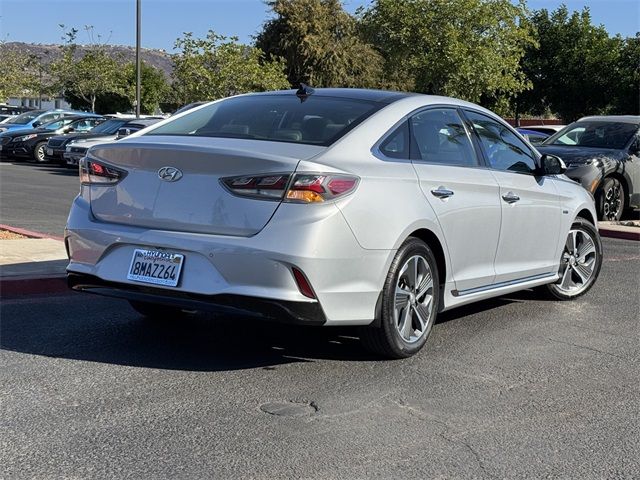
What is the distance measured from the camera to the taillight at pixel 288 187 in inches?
195

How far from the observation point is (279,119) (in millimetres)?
5793

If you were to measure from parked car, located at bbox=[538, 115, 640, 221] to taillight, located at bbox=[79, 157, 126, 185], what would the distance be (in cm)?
949

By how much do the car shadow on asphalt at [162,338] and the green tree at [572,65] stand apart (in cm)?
4724

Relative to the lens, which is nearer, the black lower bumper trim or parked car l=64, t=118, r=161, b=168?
the black lower bumper trim

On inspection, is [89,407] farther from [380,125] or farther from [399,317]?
[380,125]

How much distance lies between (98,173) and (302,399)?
192 centimetres

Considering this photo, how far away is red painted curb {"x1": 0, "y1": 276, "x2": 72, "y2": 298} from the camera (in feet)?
23.5

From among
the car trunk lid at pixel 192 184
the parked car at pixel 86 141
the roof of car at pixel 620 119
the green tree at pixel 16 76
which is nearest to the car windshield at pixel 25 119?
the parked car at pixel 86 141

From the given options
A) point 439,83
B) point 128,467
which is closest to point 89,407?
point 128,467

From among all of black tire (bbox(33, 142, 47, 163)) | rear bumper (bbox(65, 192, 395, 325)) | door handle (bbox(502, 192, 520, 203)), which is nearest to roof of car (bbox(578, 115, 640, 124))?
door handle (bbox(502, 192, 520, 203))

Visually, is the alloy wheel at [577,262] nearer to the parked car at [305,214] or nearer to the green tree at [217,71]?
the parked car at [305,214]

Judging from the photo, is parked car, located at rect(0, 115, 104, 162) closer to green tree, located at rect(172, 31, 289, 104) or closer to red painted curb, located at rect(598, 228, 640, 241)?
green tree, located at rect(172, 31, 289, 104)

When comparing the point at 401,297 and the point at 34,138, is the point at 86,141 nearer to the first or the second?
the point at 34,138

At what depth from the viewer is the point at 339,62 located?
5728 cm
